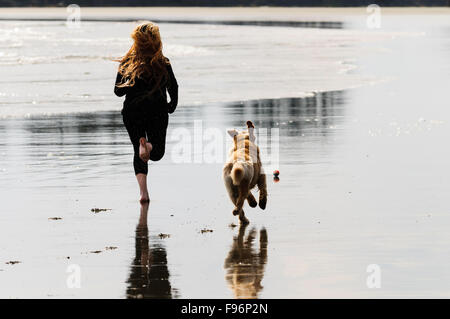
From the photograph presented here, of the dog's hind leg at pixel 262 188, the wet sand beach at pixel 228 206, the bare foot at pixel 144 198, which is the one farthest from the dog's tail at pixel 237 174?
the bare foot at pixel 144 198

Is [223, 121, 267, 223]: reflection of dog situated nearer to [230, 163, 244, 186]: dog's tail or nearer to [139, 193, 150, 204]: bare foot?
[230, 163, 244, 186]: dog's tail

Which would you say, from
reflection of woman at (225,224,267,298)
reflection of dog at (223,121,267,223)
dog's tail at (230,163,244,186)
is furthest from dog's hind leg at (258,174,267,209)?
reflection of woman at (225,224,267,298)

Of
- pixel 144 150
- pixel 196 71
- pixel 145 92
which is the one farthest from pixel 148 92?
pixel 196 71

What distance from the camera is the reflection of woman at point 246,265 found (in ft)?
26.7

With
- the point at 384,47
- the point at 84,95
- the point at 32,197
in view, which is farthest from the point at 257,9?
the point at 32,197

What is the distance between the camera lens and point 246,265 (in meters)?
8.87

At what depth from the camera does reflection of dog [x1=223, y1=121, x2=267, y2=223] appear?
1044cm

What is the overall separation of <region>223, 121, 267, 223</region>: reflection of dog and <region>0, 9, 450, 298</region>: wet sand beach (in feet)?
0.64

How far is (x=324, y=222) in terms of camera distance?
34.2 feet

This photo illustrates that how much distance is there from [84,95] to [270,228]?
16.4 metres

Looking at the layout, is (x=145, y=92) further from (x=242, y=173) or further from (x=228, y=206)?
(x=242, y=173)

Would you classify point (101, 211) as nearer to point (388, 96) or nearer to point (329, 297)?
point (329, 297)

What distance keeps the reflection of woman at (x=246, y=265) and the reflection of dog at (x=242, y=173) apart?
0.46 metres

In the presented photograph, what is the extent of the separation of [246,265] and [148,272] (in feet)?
2.45
